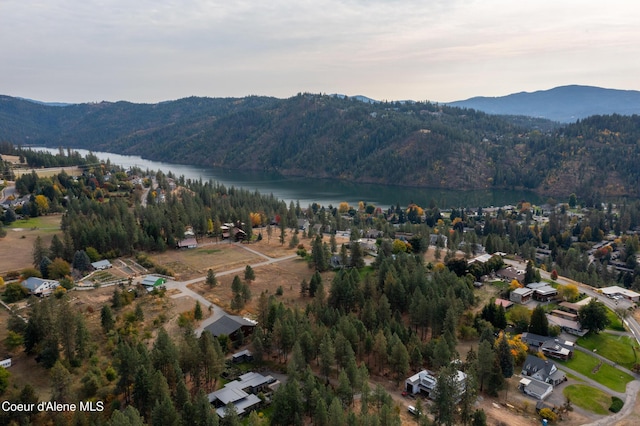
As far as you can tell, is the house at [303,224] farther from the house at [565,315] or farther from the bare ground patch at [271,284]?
the house at [565,315]

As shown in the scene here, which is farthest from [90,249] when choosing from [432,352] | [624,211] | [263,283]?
[624,211]

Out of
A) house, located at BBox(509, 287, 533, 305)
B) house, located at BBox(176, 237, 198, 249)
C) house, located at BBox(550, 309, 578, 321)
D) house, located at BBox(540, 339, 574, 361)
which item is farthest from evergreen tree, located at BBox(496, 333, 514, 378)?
house, located at BBox(176, 237, 198, 249)

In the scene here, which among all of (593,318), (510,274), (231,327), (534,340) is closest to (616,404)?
(534,340)

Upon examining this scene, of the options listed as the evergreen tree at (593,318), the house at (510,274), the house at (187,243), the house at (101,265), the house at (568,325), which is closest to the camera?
the evergreen tree at (593,318)

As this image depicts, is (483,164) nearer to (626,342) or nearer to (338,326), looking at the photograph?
(626,342)

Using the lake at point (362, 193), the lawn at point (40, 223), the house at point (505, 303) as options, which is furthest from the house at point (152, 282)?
the lake at point (362, 193)

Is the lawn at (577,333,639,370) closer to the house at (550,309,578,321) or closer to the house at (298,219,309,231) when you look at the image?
the house at (550,309,578,321)

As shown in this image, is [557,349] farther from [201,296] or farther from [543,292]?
[201,296]
